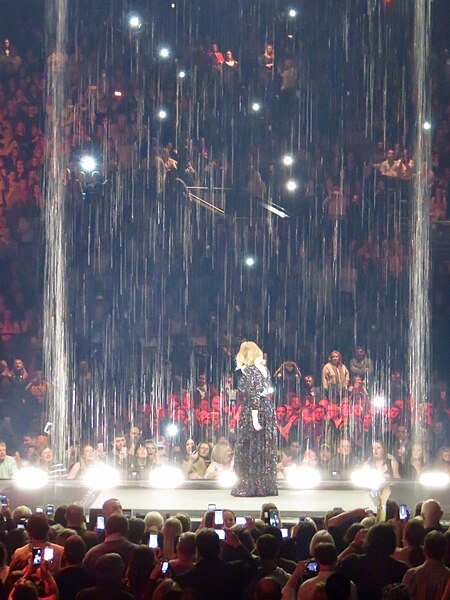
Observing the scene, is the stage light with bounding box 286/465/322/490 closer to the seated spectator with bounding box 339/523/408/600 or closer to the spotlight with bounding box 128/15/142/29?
the seated spectator with bounding box 339/523/408/600

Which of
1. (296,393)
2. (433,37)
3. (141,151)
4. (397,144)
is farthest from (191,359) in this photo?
(433,37)

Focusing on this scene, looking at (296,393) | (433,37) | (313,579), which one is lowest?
(313,579)

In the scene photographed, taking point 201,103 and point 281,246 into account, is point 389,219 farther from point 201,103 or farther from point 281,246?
point 201,103

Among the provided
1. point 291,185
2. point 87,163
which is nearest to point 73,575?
point 87,163

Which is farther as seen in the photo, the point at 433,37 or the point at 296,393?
the point at 433,37

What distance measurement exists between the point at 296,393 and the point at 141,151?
5569mm

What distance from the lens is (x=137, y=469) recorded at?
586 inches

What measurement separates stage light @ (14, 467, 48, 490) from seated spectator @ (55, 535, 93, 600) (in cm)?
568

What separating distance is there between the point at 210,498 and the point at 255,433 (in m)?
0.84

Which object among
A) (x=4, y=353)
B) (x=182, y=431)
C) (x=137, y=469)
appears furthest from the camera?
(x=4, y=353)

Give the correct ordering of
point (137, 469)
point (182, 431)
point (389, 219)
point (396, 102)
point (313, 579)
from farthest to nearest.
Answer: point (396, 102), point (389, 219), point (182, 431), point (137, 469), point (313, 579)

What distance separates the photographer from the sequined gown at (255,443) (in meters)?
12.3

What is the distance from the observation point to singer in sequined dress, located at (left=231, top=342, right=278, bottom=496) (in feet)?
40.1

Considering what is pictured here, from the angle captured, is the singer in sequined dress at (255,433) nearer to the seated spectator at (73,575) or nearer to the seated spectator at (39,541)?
the seated spectator at (39,541)
